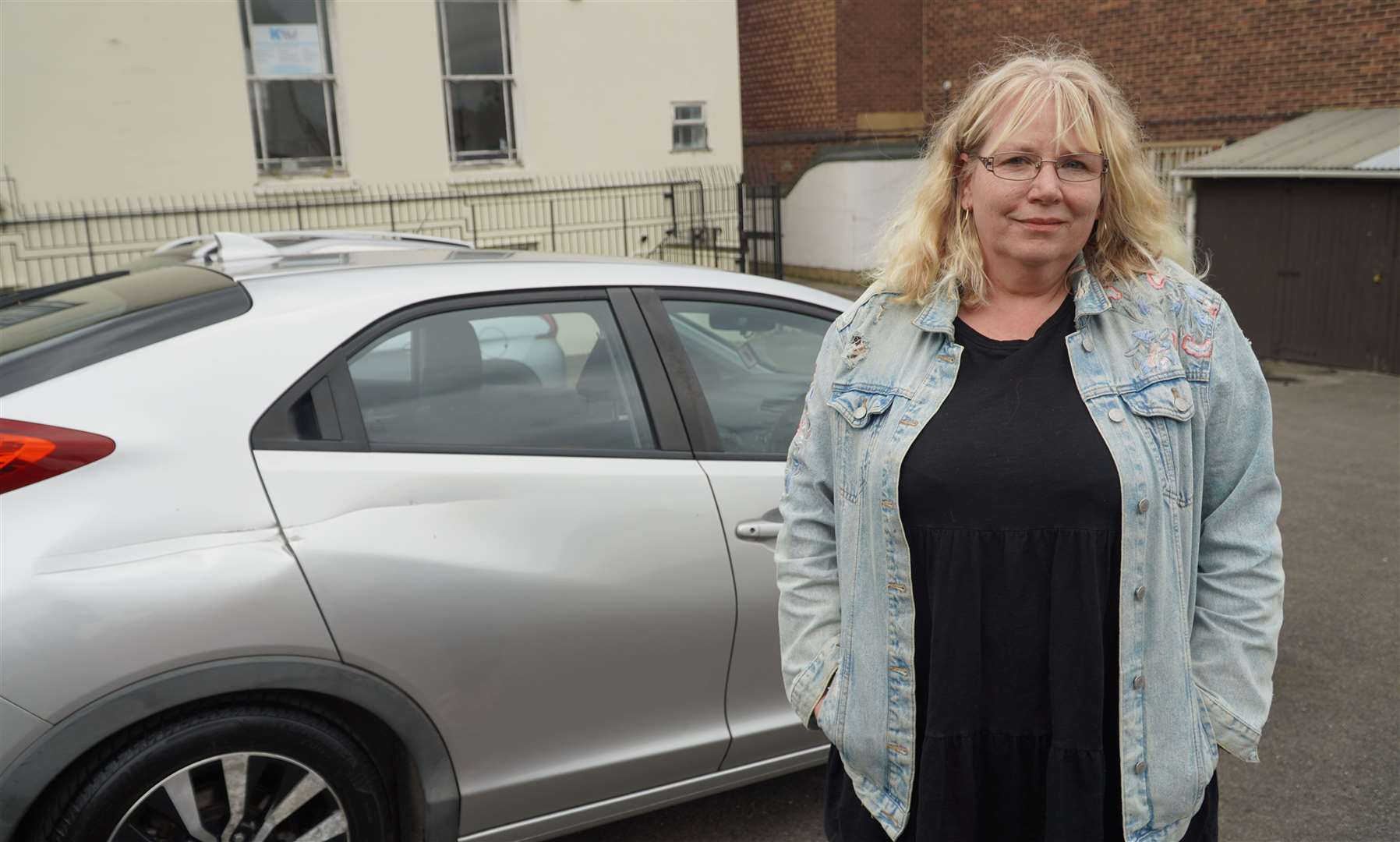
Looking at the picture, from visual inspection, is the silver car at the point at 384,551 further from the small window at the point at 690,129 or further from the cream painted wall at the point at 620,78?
the small window at the point at 690,129

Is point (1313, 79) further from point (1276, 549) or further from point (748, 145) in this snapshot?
point (1276, 549)

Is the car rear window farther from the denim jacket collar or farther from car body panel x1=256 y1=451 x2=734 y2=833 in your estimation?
the denim jacket collar

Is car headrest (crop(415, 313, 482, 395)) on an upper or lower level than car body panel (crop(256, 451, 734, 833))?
upper

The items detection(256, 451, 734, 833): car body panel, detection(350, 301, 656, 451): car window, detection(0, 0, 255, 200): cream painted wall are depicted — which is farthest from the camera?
detection(0, 0, 255, 200): cream painted wall

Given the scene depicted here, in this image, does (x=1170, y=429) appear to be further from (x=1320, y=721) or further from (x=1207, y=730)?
(x=1320, y=721)

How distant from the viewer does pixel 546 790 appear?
112 inches

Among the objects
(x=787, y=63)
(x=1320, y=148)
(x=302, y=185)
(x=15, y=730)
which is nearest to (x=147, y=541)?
(x=15, y=730)

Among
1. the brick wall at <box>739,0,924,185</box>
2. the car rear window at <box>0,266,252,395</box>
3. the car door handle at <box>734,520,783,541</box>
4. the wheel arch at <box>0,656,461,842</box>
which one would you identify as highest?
the brick wall at <box>739,0,924,185</box>

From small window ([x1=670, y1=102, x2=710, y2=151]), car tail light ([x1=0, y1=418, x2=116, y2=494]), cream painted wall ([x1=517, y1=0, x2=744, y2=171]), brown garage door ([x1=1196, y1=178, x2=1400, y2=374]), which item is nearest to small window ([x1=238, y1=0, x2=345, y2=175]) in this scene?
cream painted wall ([x1=517, y1=0, x2=744, y2=171])

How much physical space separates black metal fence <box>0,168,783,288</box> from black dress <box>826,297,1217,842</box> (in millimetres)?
8777

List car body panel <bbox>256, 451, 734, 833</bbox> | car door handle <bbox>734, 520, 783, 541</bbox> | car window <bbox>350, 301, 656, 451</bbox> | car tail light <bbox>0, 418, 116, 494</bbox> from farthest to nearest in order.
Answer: car door handle <bbox>734, 520, 783, 541</bbox>
car window <bbox>350, 301, 656, 451</bbox>
car body panel <bbox>256, 451, 734, 833</bbox>
car tail light <bbox>0, 418, 116, 494</bbox>

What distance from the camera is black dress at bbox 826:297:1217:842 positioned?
68.2 inches

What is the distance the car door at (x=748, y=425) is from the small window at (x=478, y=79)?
10.0 m

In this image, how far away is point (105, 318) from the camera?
2832mm
